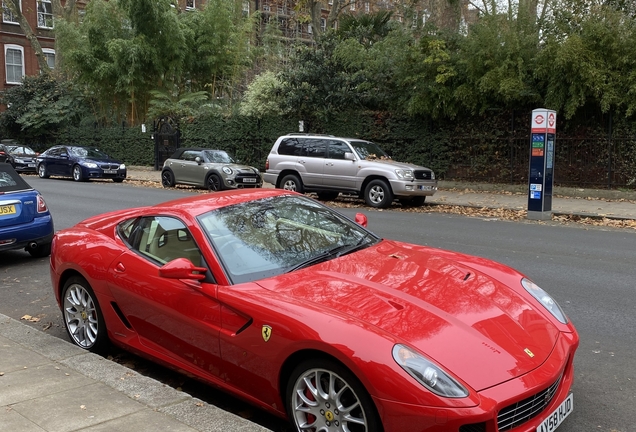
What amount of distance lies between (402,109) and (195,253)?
17.9 m

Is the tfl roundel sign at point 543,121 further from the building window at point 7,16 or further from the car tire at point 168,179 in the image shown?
the building window at point 7,16

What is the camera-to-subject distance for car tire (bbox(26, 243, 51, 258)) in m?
9.30

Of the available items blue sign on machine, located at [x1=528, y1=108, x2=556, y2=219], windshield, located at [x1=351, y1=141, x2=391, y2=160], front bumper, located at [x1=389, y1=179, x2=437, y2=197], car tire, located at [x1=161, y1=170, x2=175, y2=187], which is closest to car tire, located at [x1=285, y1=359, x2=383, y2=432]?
blue sign on machine, located at [x1=528, y1=108, x2=556, y2=219]

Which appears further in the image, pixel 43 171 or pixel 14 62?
pixel 14 62

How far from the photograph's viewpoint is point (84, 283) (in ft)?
16.7

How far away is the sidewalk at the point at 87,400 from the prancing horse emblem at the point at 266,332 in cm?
47

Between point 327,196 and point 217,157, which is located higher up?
point 217,157

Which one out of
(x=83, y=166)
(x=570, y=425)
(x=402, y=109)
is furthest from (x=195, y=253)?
(x=83, y=166)

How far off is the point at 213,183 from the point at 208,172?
15.8 inches

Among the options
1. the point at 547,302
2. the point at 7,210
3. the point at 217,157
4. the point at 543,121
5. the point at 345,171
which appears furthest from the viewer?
the point at 217,157

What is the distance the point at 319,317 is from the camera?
331 cm

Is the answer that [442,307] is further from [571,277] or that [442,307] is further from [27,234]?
[27,234]

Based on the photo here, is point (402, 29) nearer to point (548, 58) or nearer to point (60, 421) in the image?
point (548, 58)

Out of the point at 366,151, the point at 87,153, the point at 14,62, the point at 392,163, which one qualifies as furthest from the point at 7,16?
the point at 392,163
